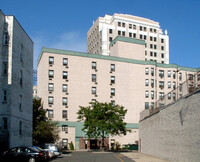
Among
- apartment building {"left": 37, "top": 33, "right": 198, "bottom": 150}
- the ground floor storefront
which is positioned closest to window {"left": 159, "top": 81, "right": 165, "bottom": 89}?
apartment building {"left": 37, "top": 33, "right": 198, "bottom": 150}

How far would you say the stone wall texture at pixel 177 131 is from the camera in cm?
2172

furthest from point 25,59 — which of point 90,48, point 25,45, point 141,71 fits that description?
point 90,48

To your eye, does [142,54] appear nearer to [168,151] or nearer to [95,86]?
[95,86]

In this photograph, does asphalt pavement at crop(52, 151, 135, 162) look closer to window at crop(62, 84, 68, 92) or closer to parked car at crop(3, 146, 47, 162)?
parked car at crop(3, 146, 47, 162)

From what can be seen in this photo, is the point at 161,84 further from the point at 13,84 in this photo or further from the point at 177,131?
the point at 177,131

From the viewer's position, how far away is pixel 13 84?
3403 cm

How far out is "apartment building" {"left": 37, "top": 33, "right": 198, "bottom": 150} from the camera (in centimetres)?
6069

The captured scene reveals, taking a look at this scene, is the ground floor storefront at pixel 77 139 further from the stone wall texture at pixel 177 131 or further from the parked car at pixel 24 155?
the parked car at pixel 24 155

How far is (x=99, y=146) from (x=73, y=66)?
57.6 feet

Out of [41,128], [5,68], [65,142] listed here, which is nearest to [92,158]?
[5,68]

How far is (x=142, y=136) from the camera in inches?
1718

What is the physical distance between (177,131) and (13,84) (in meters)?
18.7

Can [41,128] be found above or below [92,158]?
above

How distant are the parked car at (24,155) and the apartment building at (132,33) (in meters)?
70.6
